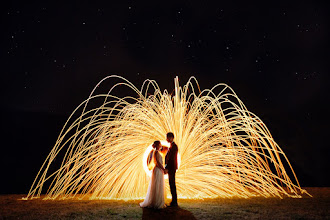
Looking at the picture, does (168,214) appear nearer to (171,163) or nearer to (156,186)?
(156,186)

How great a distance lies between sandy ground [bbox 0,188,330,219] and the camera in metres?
7.34

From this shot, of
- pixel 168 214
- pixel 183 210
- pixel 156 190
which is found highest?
pixel 156 190

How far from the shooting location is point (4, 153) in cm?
2577

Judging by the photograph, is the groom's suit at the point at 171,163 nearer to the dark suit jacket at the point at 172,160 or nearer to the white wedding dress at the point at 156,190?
the dark suit jacket at the point at 172,160

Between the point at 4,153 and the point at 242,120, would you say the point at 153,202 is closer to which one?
the point at 242,120

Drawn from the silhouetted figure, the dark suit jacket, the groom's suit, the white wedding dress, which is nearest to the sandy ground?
the silhouetted figure

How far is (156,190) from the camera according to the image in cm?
851

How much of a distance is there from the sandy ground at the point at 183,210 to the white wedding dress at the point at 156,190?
0.87 ft

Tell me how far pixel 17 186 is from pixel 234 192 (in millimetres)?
14440

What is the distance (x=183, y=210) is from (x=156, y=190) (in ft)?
2.88

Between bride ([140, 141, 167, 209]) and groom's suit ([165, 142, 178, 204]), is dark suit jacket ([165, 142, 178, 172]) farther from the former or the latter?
bride ([140, 141, 167, 209])

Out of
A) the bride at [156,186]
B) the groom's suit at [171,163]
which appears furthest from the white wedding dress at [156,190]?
the groom's suit at [171,163]

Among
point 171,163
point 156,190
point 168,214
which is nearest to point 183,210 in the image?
point 168,214

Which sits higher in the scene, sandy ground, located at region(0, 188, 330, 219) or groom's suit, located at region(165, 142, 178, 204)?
groom's suit, located at region(165, 142, 178, 204)
